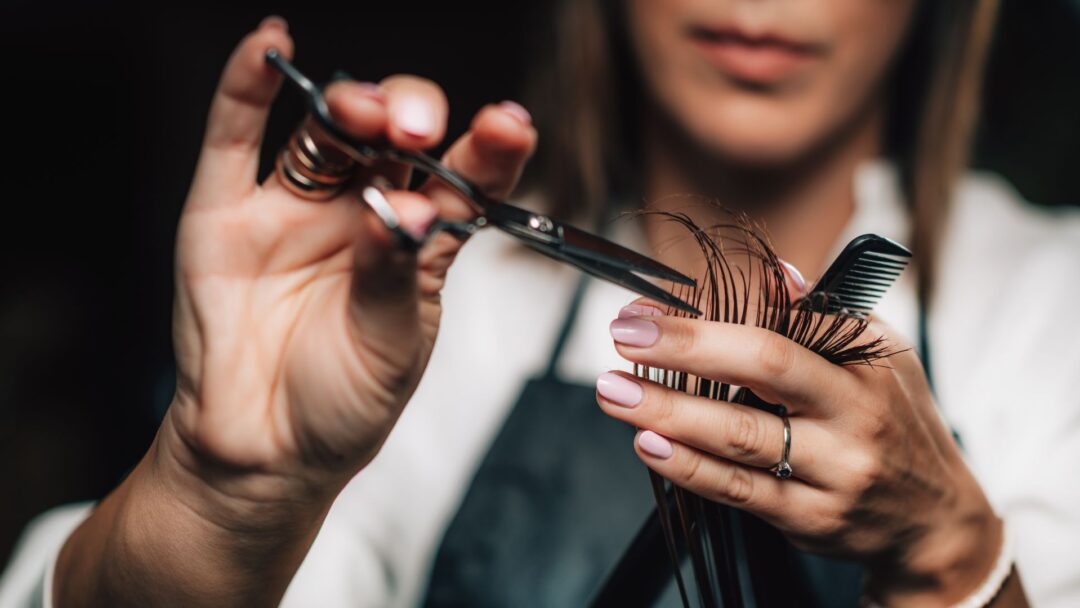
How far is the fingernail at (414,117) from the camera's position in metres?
0.44

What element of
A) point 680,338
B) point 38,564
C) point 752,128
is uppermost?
point 752,128

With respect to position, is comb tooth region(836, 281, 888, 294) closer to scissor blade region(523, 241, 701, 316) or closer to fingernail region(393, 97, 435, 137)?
scissor blade region(523, 241, 701, 316)

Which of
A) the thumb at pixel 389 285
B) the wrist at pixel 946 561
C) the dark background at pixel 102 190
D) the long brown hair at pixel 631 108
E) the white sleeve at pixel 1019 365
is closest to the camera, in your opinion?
the thumb at pixel 389 285

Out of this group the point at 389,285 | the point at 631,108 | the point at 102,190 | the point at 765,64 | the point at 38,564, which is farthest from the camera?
the point at 102,190

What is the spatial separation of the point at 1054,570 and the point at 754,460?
1.47ft

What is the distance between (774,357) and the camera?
45cm

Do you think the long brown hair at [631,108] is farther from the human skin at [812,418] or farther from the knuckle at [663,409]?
the knuckle at [663,409]

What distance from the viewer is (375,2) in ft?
5.15

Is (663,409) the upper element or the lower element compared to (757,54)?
lower

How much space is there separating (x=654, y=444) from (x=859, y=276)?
142 mm

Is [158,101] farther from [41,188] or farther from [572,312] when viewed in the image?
[572,312]

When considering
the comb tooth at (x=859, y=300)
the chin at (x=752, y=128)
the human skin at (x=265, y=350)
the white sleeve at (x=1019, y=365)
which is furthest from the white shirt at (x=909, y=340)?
the comb tooth at (x=859, y=300)

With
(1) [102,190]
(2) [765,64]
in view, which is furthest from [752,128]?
(1) [102,190]

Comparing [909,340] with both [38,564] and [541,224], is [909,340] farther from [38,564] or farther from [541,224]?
[38,564]
